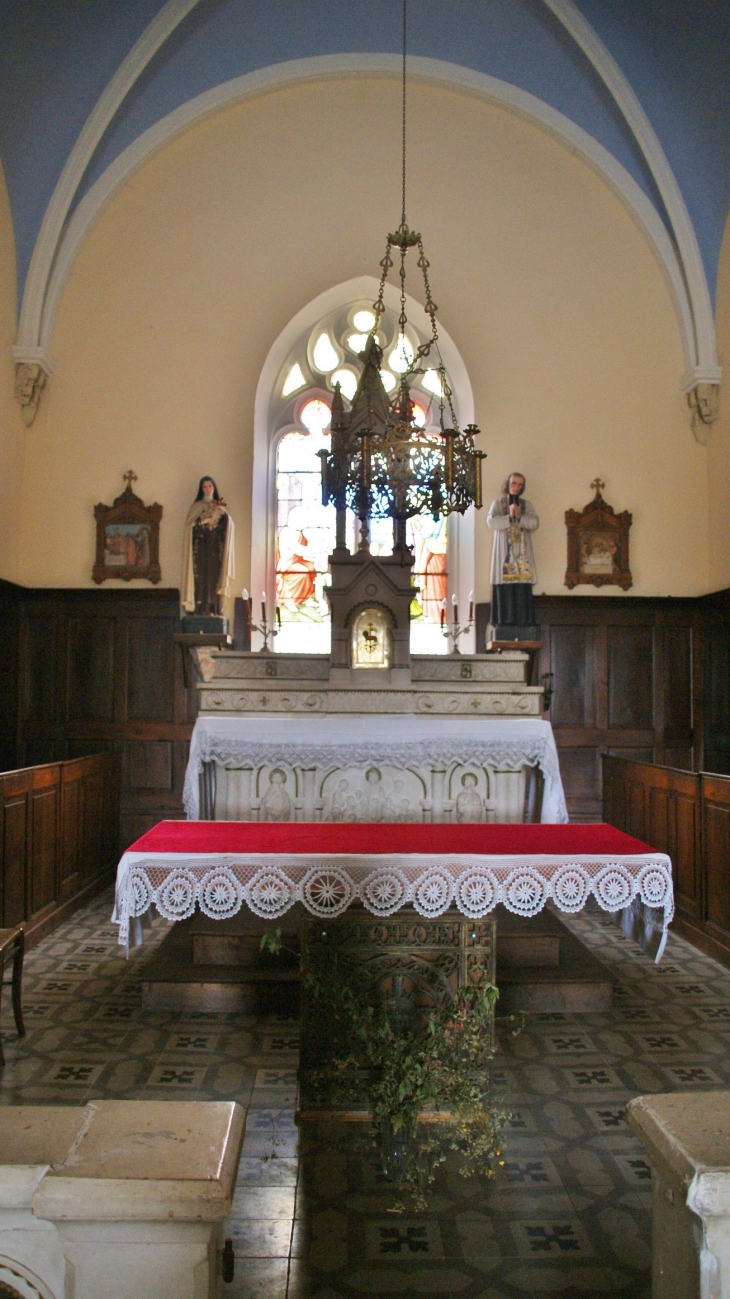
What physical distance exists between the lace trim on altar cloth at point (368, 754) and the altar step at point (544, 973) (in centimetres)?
187

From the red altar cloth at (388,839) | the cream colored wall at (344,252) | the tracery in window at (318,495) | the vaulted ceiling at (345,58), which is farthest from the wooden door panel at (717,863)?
the vaulted ceiling at (345,58)

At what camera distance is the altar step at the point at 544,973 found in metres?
5.19

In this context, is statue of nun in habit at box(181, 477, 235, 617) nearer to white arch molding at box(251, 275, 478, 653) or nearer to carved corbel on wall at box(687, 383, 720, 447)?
white arch molding at box(251, 275, 478, 653)

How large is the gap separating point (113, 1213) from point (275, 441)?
11.6 m

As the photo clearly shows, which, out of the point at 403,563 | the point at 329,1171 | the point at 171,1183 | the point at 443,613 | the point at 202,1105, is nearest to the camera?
the point at 171,1183

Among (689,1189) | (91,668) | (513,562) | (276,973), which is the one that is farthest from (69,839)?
(689,1189)

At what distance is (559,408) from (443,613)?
9.75 feet

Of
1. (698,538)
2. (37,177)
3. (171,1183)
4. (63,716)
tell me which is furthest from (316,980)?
(37,177)

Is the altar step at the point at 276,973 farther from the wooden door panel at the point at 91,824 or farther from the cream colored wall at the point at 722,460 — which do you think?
the cream colored wall at the point at 722,460

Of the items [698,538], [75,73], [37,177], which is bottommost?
[698,538]

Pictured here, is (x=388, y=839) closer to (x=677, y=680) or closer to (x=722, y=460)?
(x=677, y=680)

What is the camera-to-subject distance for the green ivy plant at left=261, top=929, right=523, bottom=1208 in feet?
10.8

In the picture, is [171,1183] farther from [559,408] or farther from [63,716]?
[559,408]

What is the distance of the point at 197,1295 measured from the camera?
1440 millimetres
